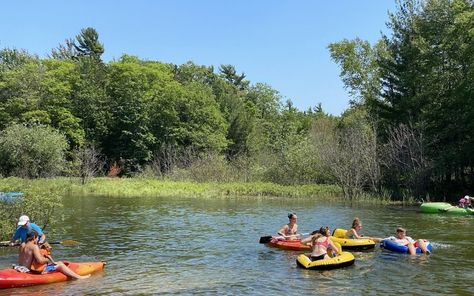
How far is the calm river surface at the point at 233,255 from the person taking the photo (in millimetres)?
12242

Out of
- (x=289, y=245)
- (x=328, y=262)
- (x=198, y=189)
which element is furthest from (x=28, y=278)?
(x=198, y=189)

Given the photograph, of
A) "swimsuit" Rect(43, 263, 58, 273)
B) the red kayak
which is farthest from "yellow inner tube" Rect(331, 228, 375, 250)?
"swimsuit" Rect(43, 263, 58, 273)

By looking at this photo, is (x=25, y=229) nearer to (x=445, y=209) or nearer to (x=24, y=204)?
(x=24, y=204)

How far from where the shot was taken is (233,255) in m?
16.4

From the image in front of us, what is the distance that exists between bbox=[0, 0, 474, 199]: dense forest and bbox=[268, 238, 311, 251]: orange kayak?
19547mm

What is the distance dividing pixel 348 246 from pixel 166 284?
705 cm

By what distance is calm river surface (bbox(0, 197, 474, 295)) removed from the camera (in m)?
12.2

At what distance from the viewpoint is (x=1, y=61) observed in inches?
2511

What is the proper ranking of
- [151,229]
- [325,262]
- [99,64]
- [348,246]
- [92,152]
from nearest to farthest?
[325,262], [348,246], [151,229], [92,152], [99,64]

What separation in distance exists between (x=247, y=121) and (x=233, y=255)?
5156 centimetres

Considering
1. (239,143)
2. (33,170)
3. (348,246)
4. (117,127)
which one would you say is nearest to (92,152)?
(33,170)

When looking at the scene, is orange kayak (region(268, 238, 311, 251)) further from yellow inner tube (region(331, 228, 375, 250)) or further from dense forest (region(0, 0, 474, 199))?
dense forest (region(0, 0, 474, 199))

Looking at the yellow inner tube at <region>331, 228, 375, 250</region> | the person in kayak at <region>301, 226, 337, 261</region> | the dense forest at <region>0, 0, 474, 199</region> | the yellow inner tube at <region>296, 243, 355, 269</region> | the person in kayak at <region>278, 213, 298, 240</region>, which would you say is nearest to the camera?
the yellow inner tube at <region>296, 243, 355, 269</region>

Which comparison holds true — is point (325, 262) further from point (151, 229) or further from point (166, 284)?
point (151, 229)
